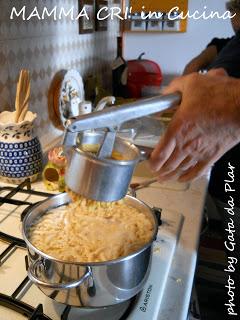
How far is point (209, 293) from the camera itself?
1.59 metres

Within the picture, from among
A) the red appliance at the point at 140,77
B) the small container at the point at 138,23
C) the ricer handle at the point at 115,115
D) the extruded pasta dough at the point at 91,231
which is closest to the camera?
the ricer handle at the point at 115,115

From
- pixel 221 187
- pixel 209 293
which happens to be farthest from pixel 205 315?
pixel 221 187

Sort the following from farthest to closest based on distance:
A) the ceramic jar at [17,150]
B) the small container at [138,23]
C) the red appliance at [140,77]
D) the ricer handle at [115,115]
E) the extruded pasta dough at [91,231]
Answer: the small container at [138,23], the red appliance at [140,77], the ceramic jar at [17,150], the extruded pasta dough at [91,231], the ricer handle at [115,115]

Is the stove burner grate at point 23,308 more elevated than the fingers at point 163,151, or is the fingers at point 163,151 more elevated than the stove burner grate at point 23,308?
the fingers at point 163,151

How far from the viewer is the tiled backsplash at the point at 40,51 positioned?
947 millimetres

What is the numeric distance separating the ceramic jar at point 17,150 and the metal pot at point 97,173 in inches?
16.1

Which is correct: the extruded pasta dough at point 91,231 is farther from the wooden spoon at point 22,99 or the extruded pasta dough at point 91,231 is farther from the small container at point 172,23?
the small container at point 172,23

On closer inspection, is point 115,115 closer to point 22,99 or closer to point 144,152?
point 144,152

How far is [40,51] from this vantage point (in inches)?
44.0

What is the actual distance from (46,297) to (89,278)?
0.43ft

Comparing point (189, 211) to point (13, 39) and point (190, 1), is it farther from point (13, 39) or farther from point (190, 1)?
point (190, 1)

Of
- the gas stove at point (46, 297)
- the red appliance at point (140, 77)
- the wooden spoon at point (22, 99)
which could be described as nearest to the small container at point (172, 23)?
the red appliance at point (140, 77)

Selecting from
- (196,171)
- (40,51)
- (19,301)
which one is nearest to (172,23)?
(40,51)

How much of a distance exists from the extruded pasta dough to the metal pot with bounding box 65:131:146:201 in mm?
97
